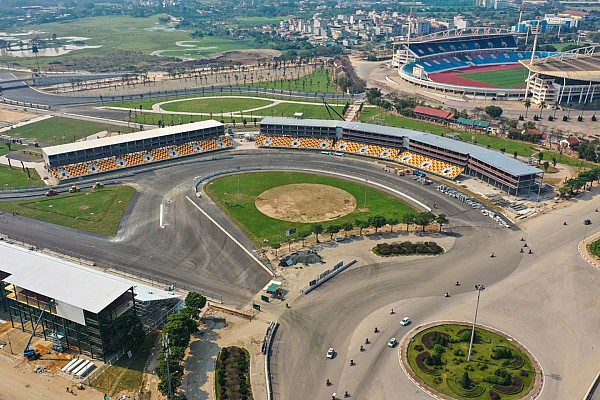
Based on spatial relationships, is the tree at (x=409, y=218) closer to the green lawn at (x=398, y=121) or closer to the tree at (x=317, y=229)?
the tree at (x=317, y=229)

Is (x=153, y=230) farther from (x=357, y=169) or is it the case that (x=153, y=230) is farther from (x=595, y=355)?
(x=595, y=355)

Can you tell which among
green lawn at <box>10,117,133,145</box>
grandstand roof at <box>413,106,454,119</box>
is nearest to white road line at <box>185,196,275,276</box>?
green lawn at <box>10,117,133,145</box>

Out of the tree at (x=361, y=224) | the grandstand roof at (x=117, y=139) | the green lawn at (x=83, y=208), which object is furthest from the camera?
the grandstand roof at (x=117, y=139)

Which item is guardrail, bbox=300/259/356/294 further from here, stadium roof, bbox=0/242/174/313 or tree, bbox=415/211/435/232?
stadium roof, bbox=0/242/174/313

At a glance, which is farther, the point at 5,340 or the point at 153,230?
the point at 153,230

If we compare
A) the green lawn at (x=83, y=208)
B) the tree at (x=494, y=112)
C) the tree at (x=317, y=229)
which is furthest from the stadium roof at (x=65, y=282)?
the tree at (x=494, y=112)

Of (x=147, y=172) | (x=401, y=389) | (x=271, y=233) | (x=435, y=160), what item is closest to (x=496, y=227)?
(x=435, y=160)
